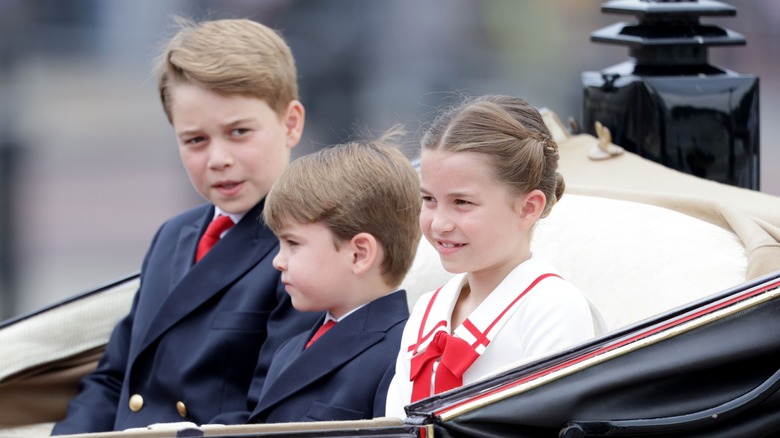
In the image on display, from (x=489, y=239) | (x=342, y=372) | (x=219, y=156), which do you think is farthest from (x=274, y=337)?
(x=489, y=239)

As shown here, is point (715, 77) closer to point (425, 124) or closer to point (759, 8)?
point (425, 124)

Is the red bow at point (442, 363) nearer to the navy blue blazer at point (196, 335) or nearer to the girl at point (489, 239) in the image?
the girl at point (489, 239)

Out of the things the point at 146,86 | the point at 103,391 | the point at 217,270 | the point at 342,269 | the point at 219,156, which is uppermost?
the point at 219,156

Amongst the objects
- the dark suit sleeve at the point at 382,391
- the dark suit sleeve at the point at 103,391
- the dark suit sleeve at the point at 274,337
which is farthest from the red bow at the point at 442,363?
the dark suit sleeve at the point at 103,391

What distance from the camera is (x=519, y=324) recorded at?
1.60 metres

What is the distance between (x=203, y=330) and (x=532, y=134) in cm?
85

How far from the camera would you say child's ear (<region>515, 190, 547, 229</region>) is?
1.66 m

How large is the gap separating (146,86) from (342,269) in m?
4.51

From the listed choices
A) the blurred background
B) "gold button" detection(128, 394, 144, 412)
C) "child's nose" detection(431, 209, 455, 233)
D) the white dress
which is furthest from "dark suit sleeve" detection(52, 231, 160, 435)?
the blurred background

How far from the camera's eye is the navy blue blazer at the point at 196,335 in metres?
2.15

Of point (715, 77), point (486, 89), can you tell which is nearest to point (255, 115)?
point (715, 77)

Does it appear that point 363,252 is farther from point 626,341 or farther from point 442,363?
point 626,341

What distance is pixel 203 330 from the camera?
2211 millimetres

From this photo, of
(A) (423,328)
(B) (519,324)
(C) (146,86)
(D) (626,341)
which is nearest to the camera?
(D) (626,341)
